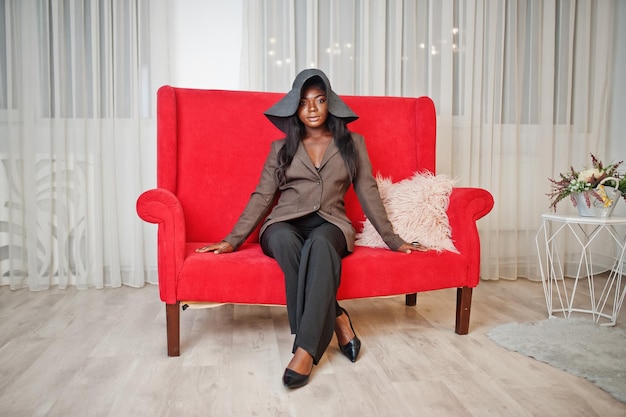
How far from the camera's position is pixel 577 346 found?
197cm

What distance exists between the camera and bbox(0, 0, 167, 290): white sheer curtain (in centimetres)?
294

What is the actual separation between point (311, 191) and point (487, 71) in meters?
1.88

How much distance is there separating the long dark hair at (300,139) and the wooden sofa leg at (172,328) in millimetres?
724

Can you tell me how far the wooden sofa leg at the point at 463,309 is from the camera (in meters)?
2.14

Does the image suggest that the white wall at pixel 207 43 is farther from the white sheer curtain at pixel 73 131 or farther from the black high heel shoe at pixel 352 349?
the black high heel shoe at pixel 352 349

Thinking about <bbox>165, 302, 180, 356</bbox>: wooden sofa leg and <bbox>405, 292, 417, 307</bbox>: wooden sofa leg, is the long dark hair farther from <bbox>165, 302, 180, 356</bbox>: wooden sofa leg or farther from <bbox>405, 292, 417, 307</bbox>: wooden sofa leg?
<bbox>405, 292, 417, 307</bbox>: wooden sofa leg

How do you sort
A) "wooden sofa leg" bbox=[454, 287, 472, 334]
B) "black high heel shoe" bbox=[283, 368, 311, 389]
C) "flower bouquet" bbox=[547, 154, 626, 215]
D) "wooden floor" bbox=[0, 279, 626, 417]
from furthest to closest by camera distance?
1. "flower bouquet" bbox=[547, 154, 626, 215]
2. "wooden sofa leg" bbox=[454, 287, 472, 334]
3. "black high heel shoe" bbox=[283, 368, 311, 389]
4. "wooden floor" bbox=[0, 279, 626, 417]

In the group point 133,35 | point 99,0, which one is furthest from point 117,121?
point 99,0

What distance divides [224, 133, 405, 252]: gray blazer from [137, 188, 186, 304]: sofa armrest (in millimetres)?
316

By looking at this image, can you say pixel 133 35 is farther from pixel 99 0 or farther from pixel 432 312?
pixel 432 312

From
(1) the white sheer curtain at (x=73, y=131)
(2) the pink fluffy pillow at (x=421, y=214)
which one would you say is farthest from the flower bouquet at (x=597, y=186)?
(1) the white sheer curtain at (x=73, y=131)

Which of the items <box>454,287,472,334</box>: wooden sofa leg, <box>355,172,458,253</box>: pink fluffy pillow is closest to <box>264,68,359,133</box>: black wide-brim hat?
<box>355,172,458,253</box>: pink fluffy pillow

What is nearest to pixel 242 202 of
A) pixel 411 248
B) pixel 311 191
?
pixel 311 191

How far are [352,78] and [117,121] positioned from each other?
153cm
